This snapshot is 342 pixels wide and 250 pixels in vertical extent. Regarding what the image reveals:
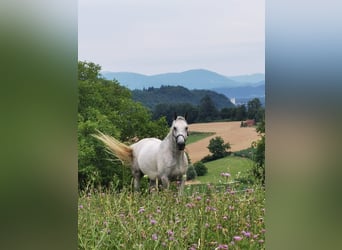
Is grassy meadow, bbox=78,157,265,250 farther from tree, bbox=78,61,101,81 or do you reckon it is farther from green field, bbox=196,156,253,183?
tree, bbox=78,61,101,81

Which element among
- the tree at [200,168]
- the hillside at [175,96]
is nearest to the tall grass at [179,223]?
the tree at [200,168]

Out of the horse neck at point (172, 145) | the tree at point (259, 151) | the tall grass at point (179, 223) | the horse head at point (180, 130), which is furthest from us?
the tree at point (259, 151)

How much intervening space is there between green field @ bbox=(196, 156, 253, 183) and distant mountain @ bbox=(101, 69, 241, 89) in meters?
0.66

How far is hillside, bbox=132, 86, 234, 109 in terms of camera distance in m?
4.15

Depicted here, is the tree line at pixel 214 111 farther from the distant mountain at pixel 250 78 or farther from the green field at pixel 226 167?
the green field at pixel 226 167

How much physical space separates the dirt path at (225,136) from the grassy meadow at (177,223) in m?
0.74

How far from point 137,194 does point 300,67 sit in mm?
2968

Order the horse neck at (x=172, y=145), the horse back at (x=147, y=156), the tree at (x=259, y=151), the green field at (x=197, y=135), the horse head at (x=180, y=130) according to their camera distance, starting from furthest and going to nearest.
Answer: the green field at (x=197, y=135)
the tree at (x=259, y=151)
the horse back at (x=147, y=156)
the horse neck at (x=172, y=145)
the horse head at (x=180, y=130)

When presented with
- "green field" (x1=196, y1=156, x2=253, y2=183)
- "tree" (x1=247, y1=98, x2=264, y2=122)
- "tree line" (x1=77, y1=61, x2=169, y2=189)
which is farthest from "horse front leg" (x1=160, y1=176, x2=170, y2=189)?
"tree" (x1=247, y1=98, x2=264, y2=122)

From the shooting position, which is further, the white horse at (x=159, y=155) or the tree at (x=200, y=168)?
the tree at (x=200, y=168)

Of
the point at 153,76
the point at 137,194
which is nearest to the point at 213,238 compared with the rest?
the point at 137,194

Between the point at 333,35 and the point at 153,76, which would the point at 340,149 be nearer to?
the point at 333,35

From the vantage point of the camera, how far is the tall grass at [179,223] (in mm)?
2404

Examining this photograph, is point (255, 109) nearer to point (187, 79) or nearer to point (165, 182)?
point (187, 79)
